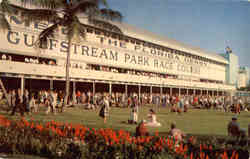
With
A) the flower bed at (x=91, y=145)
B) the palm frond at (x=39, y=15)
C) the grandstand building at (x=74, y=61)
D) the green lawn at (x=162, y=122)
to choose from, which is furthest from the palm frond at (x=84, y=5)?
the flower bed at (x=91, y=145)

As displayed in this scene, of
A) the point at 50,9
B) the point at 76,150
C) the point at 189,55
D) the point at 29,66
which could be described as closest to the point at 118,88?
the point at 29,66

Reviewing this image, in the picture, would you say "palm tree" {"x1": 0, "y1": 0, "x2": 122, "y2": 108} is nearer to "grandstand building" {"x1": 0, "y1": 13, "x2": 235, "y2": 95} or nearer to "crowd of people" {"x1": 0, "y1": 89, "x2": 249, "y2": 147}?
"crowd of people" {"x1": 0, "y1": 89, "x2": 249, "y2": 147}

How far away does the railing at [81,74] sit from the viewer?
666 inches

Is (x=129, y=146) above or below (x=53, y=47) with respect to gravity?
below

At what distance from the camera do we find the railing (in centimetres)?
1692

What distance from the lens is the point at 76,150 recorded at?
642 cm

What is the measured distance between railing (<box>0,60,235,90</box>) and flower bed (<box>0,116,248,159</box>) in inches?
270

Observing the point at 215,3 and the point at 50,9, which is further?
the point at 50,9

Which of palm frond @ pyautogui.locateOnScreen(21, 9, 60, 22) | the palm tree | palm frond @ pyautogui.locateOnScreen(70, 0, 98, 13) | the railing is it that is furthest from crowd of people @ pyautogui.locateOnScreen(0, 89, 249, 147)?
palm frond @ pyautogui.locateOnScreen(70, 0, 98, 13)

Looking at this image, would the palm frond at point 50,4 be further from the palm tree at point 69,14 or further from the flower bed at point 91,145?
the flower bed at point 91,145

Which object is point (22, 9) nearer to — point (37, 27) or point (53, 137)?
point (53, 137)

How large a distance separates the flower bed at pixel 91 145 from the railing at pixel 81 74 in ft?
22.5

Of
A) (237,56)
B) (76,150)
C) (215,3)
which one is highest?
(215,3)

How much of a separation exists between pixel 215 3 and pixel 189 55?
2260 millimetres
